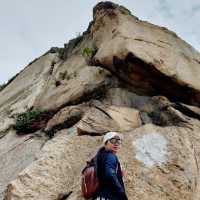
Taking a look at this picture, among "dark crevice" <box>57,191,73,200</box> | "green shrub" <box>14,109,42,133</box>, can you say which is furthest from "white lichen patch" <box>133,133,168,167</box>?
"green shrub" <box>14,109,42,133</box>

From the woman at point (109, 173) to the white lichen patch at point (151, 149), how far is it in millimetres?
3513

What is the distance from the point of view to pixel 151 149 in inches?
677

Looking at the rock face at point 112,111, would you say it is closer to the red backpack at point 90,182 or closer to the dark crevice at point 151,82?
the dark crevice at point 151,82

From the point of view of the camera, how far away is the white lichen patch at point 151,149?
54.7 ft

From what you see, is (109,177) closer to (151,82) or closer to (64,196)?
(64,196)

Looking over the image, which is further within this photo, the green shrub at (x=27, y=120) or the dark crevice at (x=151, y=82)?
the green shrub at (x=27, y=120)

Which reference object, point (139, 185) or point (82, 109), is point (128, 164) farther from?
point (82, 109)

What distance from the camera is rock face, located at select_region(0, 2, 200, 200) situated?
1631cm

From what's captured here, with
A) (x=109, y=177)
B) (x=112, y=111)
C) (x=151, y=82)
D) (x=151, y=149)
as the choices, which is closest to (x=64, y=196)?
(x=151, y=149)

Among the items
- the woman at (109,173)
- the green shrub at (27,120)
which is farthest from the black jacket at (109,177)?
the green shrub at (27,120)

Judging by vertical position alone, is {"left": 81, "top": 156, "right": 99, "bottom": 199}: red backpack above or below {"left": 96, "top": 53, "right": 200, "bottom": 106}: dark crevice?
below

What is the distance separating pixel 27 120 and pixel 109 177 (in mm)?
10664

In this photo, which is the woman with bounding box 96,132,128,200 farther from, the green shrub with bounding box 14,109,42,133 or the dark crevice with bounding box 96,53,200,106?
the green shrub with bounding box 14,109,42,133

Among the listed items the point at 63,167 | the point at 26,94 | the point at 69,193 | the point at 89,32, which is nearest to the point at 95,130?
the point at 63,167
